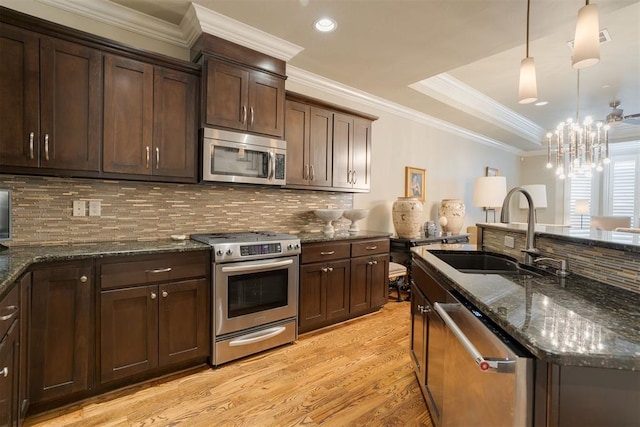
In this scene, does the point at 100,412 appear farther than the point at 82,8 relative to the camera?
No

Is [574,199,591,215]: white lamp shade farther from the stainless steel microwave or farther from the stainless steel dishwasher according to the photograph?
the stainless steel dishwasher

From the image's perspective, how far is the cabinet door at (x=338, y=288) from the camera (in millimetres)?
3012

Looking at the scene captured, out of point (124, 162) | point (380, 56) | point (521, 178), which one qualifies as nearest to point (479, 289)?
point (124, 162)

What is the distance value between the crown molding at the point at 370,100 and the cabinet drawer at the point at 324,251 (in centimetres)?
186

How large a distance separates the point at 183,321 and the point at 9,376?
3.07ft

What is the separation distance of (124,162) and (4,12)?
983 millimetres

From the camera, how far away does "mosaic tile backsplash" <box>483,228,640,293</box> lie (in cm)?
118

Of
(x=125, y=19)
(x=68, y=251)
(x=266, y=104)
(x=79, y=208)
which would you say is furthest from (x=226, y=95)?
(x=68, y=251)

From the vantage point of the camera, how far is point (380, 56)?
9.76 feet

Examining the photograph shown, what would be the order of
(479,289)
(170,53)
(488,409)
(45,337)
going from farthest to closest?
(170,53) < (45,337) < (479,289) < (488,409)

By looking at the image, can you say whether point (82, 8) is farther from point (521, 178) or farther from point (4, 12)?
point (521, 178)

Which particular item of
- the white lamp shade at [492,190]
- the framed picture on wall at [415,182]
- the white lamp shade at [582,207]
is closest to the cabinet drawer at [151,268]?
the framed picture on wall at [415,182]

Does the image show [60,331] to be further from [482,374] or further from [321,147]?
[321,147]

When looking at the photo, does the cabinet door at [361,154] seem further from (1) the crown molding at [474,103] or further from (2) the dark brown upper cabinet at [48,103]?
(2) the dark brown upper cabinet at [48,103]
